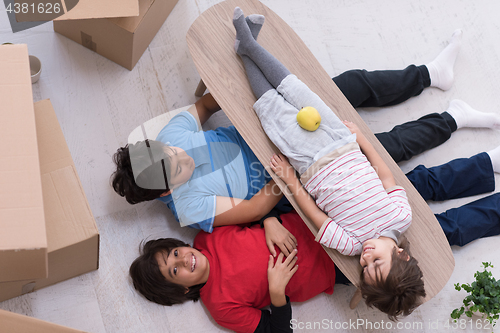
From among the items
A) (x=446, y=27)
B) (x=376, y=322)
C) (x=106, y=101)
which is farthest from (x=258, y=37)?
(x=376, y=322)

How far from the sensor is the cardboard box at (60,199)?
108cm

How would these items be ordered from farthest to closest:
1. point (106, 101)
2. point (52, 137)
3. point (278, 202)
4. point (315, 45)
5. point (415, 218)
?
point (315, 45) < point (106, 101) < point (278, 202) < point (415, 218) < point (52, 137)

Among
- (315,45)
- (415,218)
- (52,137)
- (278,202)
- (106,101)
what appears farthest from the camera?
(315,45)

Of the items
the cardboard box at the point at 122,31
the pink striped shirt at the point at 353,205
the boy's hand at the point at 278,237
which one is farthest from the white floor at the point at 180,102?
the pink striped shirt at the point at 353,205

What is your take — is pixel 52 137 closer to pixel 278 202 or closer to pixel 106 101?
pixel 106 101

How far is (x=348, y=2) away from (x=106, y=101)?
3.64ft

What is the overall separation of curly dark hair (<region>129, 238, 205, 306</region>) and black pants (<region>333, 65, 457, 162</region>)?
84 cm

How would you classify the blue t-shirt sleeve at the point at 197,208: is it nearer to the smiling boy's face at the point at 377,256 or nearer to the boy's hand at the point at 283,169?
the boy's hand at the point at 283,169

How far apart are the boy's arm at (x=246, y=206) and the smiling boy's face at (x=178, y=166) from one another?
139 millimetres

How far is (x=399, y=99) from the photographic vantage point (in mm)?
1550

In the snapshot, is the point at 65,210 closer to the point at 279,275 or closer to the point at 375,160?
the point at 279,275

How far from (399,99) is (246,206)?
77 cm

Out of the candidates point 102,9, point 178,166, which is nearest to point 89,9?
point 102,9

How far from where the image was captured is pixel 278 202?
1.40 meters
